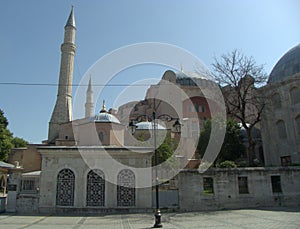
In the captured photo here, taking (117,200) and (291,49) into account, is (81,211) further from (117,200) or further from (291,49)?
(291,49)

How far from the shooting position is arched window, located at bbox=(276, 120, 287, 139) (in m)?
24.0

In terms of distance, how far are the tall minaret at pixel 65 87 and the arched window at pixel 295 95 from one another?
24.9 m

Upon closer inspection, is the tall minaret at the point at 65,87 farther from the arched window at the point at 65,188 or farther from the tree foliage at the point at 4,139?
the arched window at the point at 65,188

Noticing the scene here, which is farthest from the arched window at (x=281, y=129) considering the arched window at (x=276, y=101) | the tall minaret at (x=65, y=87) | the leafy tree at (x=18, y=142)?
the leafy tree at (x=18, y=142)

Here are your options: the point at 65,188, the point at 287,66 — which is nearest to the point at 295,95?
the point at 287,66

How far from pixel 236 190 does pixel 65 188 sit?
9.55 m

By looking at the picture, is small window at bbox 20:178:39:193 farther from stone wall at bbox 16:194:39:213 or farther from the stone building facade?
the stone building facade

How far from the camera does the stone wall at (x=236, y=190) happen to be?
558 inches

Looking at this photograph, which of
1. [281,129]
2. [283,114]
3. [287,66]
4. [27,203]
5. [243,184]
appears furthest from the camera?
[287,66]

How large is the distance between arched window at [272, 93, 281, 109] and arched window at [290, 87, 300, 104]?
4.18 feet

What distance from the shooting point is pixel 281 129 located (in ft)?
80.0

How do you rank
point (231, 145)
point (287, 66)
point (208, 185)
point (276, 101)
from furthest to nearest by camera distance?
point (231, 145)
point (276, 101)
point (287, 66)
point (208, 185)

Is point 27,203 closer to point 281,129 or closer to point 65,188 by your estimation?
point 65,188

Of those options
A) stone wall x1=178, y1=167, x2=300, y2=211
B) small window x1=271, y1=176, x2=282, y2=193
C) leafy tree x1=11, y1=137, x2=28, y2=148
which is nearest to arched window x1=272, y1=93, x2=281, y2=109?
stone wall x1=178, y1=167, x2=300, y2=211
